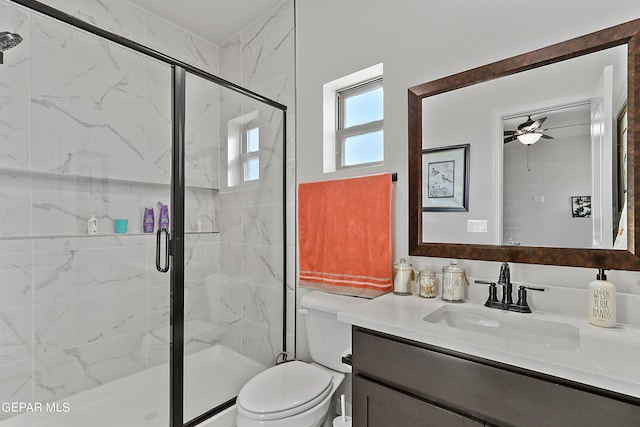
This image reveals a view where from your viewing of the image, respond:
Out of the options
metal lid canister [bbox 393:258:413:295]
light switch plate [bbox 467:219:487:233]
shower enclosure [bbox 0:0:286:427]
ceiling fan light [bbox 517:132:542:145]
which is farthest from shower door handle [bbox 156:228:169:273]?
ceiling fan light [bbox 517:132:542:145]

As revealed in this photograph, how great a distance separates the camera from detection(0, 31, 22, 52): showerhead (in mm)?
1185

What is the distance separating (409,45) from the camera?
152 centimetres

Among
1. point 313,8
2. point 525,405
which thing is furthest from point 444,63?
point 525,405

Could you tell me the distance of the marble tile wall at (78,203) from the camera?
127 cm

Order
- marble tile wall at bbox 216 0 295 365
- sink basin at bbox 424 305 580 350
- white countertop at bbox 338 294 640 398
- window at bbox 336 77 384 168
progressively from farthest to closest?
1. marble tile wall at bbox 216 0 295 365
2. window at bbox 336 77 384 168
3. sink basin at bbox 424 305 580 350
4. white countertop at bbox 338 294 640 398

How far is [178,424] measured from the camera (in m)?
1.53

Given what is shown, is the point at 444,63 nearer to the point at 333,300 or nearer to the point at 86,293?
the point at 333,300

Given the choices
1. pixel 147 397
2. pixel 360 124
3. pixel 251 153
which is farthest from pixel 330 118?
pixel 147 397

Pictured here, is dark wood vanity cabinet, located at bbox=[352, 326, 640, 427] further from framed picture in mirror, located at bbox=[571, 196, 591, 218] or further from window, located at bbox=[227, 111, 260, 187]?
window, located at bbox=[227, 111, 260, 187]

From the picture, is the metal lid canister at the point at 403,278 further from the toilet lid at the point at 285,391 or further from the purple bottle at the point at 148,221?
the purple bottle at the point at 148,221

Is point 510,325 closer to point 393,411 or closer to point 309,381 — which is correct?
point 393,411

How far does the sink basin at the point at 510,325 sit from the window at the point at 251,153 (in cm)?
134

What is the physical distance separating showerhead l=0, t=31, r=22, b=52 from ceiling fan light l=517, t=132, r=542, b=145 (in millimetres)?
1988

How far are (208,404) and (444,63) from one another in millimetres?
2068
